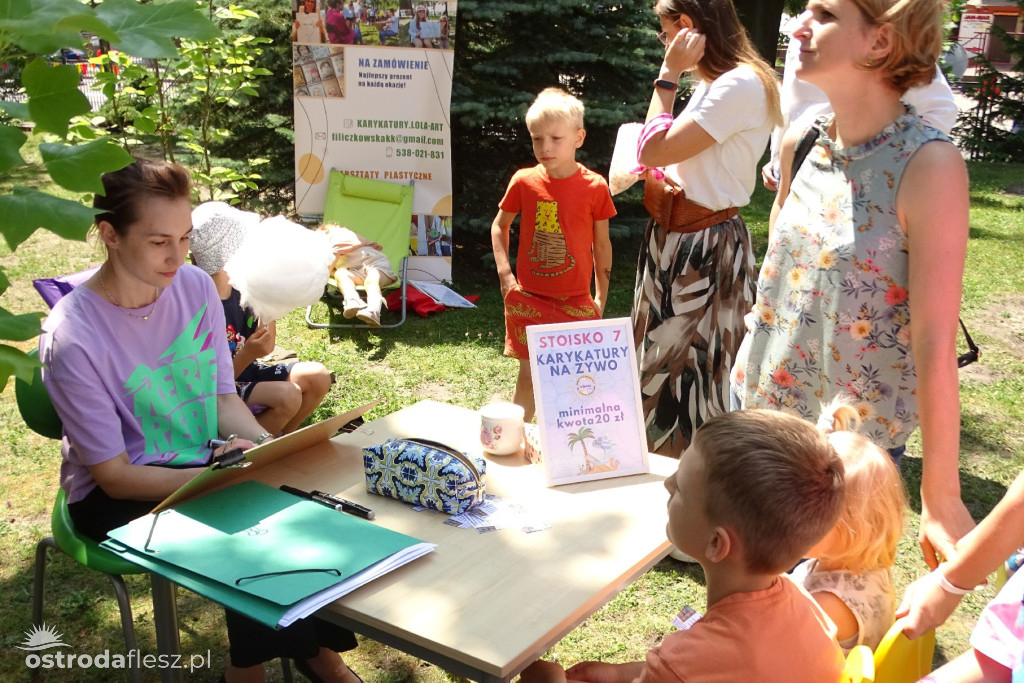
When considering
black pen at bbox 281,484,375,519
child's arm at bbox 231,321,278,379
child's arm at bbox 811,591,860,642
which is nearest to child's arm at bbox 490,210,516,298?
child's arm at bbox 231,321,278,379

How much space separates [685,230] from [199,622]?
218 cm

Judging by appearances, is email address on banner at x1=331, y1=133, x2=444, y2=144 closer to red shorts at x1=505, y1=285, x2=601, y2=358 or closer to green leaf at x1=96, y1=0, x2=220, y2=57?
red shorts at x1=505, y1=285, x2=601, y2=358

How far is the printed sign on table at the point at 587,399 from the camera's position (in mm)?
2318

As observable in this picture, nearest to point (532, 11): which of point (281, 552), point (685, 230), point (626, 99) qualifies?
point (626, 99)

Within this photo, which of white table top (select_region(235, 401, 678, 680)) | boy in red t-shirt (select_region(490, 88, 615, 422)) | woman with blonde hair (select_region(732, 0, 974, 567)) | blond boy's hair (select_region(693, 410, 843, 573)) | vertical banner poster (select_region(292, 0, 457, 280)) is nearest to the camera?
blond boy's hair (select_region(693, 410, 843, 573))

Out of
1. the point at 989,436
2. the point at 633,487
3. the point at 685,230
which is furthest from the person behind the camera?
the point at 989,436

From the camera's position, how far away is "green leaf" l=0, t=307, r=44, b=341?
0.92 meters

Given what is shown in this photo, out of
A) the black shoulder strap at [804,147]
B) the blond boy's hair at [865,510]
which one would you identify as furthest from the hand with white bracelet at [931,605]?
the black shoulder strap at [804,147]

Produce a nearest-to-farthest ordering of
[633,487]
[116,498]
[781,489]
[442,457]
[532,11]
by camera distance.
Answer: [781,489], [442,457], [633,487], [116,498], [532,11]

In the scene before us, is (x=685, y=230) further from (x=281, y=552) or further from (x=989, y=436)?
(x=989, y=436)

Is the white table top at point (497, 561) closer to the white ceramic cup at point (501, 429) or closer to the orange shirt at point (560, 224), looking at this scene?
the white ceramic cup at point (501, 429)

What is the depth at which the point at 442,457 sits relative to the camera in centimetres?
212

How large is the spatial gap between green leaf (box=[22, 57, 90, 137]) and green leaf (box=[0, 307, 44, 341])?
20cm

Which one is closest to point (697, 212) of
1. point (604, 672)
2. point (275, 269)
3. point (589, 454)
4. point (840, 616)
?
point (589, 454)
